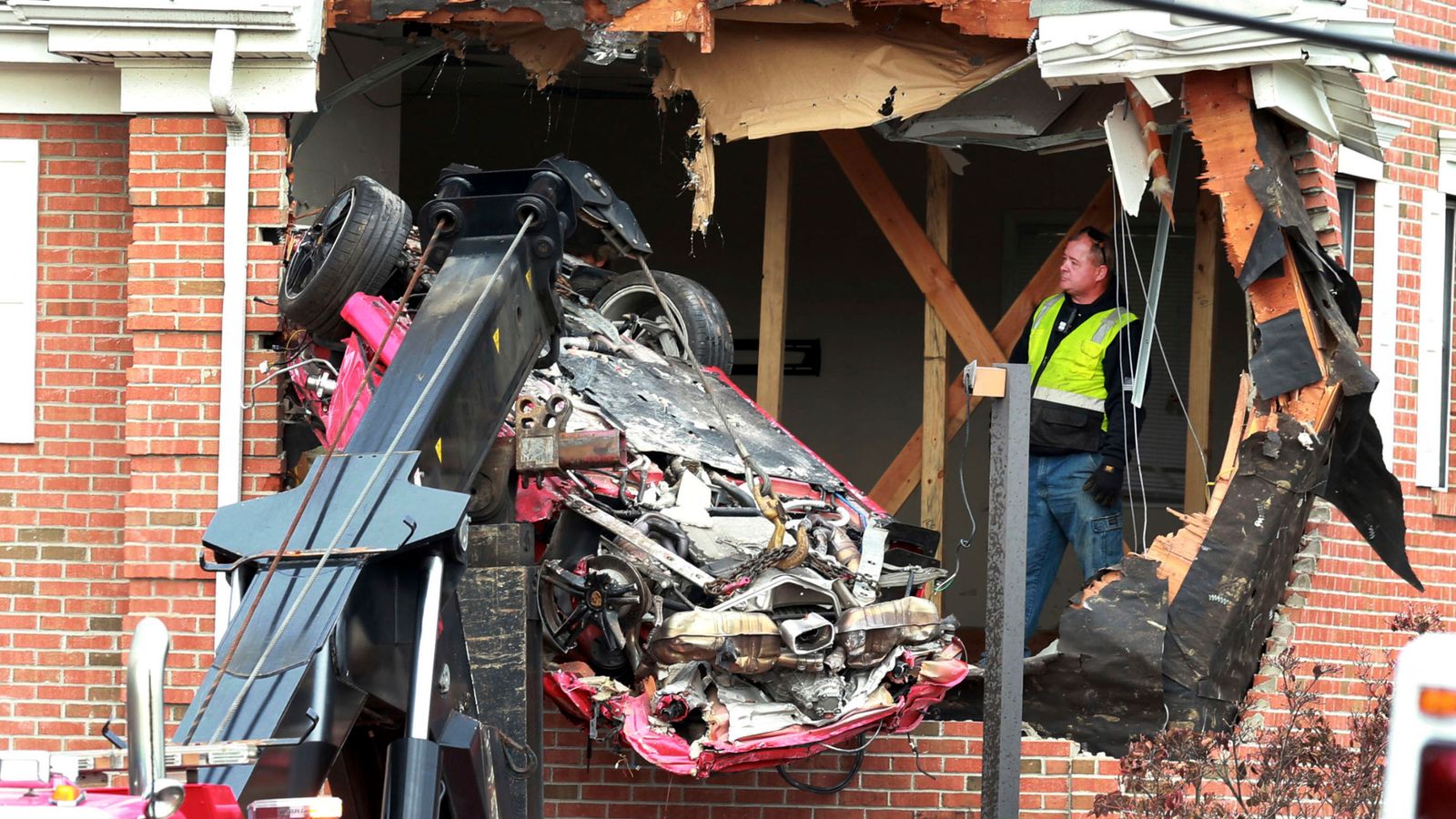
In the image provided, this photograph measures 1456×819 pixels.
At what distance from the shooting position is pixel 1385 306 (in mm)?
10445

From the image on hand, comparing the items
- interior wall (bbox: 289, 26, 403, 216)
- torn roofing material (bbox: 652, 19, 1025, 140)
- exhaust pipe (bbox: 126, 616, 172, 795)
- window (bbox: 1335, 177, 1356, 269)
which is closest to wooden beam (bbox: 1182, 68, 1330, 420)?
torn roofing material (bbox: 652, 19, 1025, 140)

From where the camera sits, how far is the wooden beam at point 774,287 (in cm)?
1057

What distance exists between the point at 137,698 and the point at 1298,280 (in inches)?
249

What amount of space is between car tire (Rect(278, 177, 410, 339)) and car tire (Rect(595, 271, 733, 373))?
5.30 ft

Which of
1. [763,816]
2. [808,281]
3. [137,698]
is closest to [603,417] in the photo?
[763,816]

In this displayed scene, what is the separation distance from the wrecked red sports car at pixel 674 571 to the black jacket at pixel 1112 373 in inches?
75.6

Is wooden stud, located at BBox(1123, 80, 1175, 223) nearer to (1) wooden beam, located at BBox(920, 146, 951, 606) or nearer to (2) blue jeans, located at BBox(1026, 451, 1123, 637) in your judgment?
(2) blue jeans, located at BBox(1026, 451, 1123, 637)

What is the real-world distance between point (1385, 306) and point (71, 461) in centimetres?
731

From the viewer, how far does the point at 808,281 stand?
14211 millimetres

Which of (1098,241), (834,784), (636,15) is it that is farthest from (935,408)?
(636,15)

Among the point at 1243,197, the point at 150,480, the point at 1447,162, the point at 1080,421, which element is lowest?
the point at 150,480

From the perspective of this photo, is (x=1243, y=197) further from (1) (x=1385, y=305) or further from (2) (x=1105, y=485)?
(1) (x=1385, y=305)

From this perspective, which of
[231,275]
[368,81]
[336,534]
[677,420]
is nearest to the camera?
[336,534]

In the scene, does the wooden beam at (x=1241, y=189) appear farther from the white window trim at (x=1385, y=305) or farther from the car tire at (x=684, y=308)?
the car tire at (x=684, y=308)
